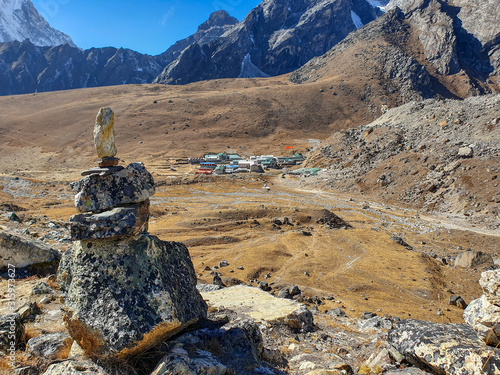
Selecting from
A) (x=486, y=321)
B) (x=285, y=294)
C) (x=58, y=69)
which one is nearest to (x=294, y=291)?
(x=285, y=294)

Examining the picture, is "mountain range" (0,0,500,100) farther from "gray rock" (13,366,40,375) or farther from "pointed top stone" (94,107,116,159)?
"gray rock" (13,366,40,375)

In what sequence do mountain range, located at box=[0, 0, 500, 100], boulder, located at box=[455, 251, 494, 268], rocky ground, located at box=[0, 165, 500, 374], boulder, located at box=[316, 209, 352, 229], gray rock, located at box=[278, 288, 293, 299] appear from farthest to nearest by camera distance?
mountain range, located at box=[0, 0, 500, 100], boulder, located at box=[316, 209, 352, 229], boulder, located at box=[455, 251, 494, 268], gray rock, located at box=[278, 288, 293, 299], rocky ground, located at box=[0, 165, 500, 374]

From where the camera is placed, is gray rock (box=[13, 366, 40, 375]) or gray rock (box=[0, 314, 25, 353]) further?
gray rock (box=[0, 314, 25, 353])

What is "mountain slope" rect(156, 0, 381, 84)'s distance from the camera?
16525cm

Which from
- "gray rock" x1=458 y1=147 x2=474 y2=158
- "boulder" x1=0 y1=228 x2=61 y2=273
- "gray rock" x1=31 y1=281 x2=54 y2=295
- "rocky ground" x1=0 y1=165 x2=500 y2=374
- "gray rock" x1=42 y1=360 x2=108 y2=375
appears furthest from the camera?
"gray rock" x1=458 y1=147 x2=474 y2=158

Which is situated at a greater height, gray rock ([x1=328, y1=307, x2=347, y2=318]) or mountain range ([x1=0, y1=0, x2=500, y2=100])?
mountain range ([x1=0, y1=0, x2=500, y2=100])

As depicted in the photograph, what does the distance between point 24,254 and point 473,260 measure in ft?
67.7

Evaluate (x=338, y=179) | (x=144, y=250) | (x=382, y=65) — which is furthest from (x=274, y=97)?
(x=144, y=250)

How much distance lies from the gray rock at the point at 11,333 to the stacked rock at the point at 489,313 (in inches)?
267

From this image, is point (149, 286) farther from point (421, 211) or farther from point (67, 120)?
point (67, 120)

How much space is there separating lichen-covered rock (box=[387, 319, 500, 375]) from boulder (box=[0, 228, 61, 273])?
9.75 meters

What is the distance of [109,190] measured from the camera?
525 centimetres

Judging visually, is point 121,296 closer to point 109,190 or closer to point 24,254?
point 109,190

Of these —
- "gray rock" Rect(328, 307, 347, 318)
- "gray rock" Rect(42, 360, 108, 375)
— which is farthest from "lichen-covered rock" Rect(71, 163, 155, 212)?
"gray rock" Rect(328, 307, 347, 318)
